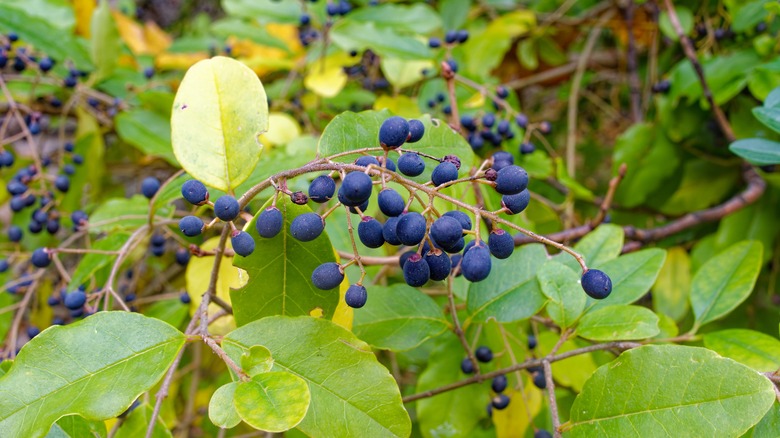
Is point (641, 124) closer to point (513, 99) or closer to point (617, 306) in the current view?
point (513, 99)

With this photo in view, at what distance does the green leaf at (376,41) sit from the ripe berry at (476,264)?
106cm

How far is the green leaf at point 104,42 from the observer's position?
1945 mm

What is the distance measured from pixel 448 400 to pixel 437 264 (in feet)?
1.74

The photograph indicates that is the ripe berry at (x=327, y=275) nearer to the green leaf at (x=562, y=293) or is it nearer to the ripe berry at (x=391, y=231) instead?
the ripe berry at (x=391, y=231)

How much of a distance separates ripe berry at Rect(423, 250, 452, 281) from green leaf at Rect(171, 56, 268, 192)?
0.99 ft

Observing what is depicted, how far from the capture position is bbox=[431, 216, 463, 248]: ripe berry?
2.52 feet

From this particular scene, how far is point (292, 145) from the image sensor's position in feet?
4.63

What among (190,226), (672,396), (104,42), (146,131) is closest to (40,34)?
(104,42)

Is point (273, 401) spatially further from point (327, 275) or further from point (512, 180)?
point (512, 180)

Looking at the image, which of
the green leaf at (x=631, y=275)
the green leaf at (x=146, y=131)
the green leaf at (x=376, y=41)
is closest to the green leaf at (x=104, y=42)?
the green leaf at (x=146, y=131)

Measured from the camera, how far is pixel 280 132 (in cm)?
172

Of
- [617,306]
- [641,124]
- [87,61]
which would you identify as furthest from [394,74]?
[617,306]

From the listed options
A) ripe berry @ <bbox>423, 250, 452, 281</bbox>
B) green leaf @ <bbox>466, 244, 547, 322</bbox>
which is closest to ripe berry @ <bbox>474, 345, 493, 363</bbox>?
green leaf @ <bbox>466, 244, 547, 322</bbox>

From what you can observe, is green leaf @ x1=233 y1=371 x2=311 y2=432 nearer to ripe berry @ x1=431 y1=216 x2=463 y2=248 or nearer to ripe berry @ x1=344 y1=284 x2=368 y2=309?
ripe berry @ x1=344 y1=284 x2=368 y2=309
